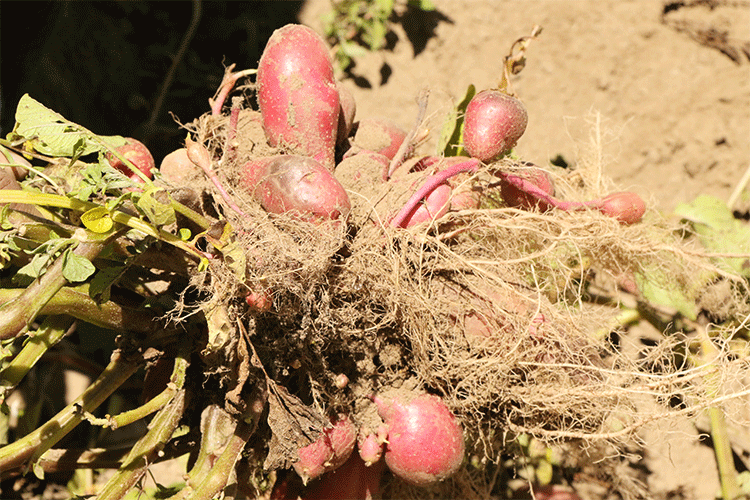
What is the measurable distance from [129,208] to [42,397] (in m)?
0.83

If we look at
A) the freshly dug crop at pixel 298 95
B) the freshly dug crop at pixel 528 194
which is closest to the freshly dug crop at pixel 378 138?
the freshly dug crop at pixel 298 95

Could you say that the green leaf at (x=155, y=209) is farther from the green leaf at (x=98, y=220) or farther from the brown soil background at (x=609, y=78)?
the brown soil background at (x=609, y=78)

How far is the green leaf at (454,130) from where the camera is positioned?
1.39 metres

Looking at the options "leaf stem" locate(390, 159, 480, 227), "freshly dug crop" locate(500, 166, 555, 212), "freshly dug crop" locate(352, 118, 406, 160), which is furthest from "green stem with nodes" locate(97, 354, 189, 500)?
"freshly dug crop" locate(500, 166, 555, 212)

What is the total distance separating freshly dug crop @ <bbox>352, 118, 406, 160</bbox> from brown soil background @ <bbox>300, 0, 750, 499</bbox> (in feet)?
1.94

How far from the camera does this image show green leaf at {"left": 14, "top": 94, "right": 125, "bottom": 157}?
0.90 metres

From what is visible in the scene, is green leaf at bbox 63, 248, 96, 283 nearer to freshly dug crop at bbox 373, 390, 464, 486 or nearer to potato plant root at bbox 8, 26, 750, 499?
potato plant root at bbox 8, 26, 750, 499

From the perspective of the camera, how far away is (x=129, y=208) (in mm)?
946

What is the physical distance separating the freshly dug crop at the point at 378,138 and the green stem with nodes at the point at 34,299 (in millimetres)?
598

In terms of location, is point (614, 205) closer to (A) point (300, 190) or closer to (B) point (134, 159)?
(A) point (300, 190)

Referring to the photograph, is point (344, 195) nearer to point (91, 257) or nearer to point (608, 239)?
point (91, 257)

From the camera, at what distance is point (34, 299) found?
0.86 metres

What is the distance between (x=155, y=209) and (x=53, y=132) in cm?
21

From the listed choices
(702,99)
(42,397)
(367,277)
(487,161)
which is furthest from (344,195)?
(702,99)
